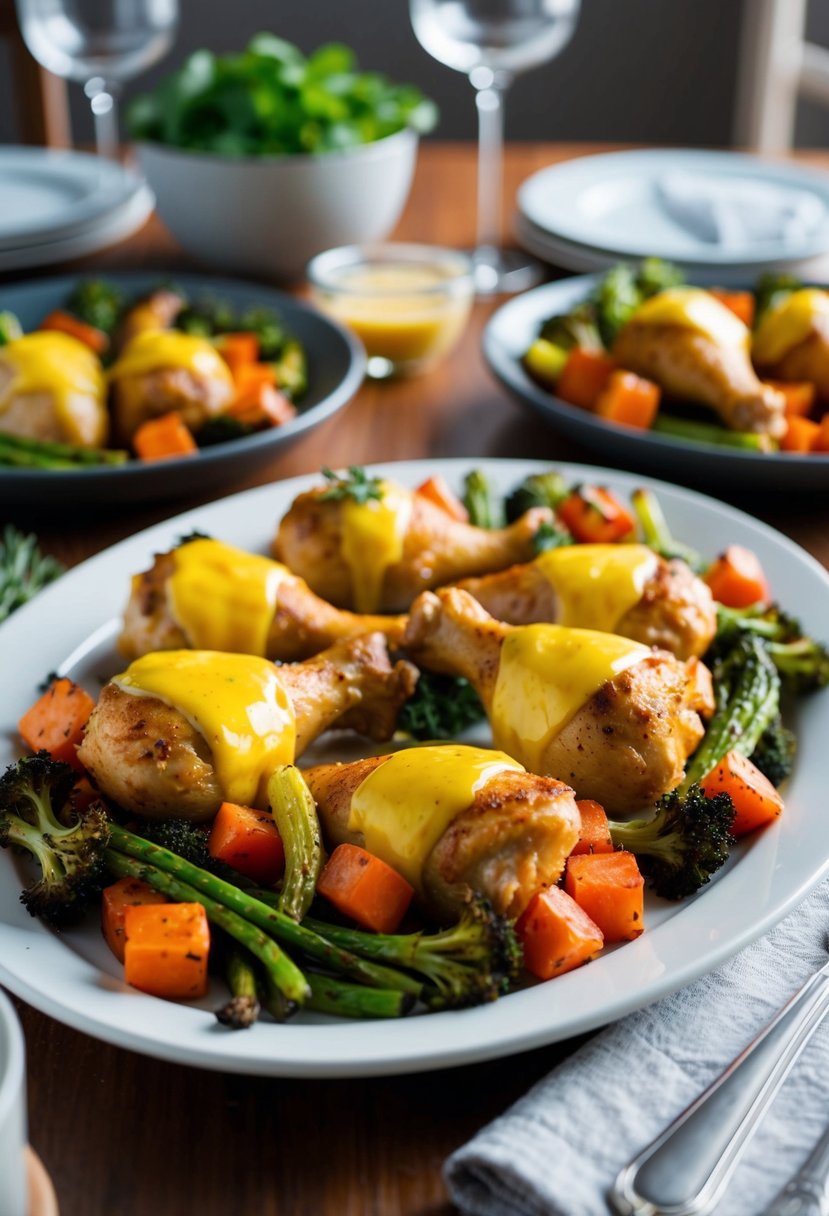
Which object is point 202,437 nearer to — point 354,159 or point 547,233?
point 354,159

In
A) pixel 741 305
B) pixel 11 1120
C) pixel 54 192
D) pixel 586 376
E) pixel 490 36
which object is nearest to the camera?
pixel 11 1120

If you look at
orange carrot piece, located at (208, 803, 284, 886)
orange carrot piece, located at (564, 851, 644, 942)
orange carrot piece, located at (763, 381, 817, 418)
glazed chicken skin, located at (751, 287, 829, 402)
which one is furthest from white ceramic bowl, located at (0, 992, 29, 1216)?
glazed chicken skin, located at (751, 287, 829, 402)

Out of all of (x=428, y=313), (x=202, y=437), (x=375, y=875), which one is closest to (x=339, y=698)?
(x=375, y=875)

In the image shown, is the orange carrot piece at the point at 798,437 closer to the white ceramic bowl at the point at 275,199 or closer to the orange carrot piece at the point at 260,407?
the orange carrot piece at the point at 260,407

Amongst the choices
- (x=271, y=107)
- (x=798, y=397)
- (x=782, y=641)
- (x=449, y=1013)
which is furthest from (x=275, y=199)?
(x=449, y=1013)

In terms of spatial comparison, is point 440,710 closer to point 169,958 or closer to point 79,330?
point 169,958

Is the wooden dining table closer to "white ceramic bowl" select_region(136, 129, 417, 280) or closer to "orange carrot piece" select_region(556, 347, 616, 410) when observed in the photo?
"orange carrot piece" select_region(556, 347, 616, 410)
